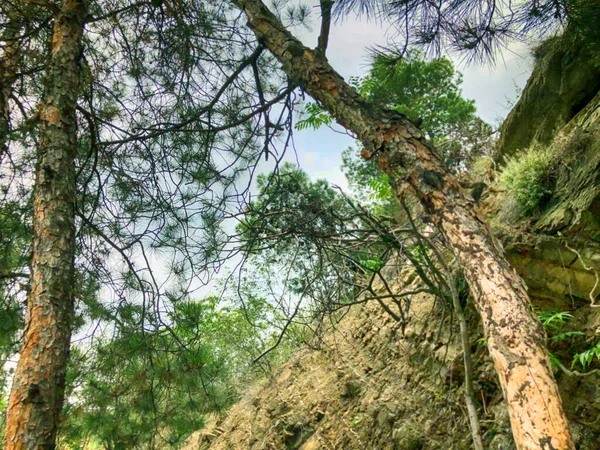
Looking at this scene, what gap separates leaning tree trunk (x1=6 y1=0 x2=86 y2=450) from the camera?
188cm

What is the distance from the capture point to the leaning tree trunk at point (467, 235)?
125cm

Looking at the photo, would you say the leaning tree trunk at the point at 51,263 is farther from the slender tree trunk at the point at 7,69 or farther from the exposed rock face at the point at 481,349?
the exposed rock face at the point at 481,349

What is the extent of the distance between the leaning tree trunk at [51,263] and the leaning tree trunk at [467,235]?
1.43 meters

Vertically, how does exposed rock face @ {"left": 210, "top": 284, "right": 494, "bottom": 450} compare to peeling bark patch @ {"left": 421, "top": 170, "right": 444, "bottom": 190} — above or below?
below

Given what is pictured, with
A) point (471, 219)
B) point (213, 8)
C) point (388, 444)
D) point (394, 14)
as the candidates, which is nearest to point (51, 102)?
point (213, 8)

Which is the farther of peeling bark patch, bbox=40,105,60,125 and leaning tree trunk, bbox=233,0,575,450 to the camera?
peeling bark patch, bbox=40,105,60,125

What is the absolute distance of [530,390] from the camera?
4.18 feet

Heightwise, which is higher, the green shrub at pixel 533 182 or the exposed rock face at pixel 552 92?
the exposed rock face at pixel 552 92

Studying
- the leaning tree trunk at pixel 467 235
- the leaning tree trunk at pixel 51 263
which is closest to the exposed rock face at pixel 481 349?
the leaning tree trunk at pixel 467 235

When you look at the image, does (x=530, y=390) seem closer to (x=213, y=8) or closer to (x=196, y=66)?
(x=196, y=66)

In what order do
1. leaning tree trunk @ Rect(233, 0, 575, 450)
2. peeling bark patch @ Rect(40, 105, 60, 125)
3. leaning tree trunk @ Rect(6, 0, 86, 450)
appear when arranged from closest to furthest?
leaning tree trunk @ Rect(233, 0, 575, 450), leaning tree trunk @ Rect(6, 0, 86, 450), peeling bark patch @ Rect(40, 105, 60, 125)

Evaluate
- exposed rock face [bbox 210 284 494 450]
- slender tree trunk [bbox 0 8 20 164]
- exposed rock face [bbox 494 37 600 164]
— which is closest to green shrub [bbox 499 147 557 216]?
exposed rock face [bbox 494 37 600 164]

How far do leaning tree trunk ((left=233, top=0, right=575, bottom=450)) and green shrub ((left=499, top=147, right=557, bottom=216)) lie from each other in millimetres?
1238

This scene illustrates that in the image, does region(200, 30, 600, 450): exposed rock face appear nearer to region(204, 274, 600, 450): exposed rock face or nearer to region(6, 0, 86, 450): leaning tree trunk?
region(204, 274, 600, 450): exposed rock face
